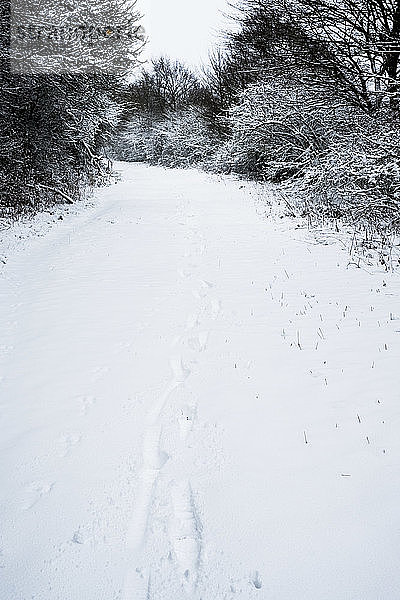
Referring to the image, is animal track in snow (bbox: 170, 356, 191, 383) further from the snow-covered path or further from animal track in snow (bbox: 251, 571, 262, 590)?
animal track in snow (bbox: 251, 571, 262, 590)

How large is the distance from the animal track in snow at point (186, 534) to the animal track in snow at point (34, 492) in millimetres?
928

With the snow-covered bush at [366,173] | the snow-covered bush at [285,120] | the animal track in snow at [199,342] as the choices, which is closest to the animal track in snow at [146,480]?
the animal track in snow at [199,342]

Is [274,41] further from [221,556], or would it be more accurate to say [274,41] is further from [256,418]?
[221,556]

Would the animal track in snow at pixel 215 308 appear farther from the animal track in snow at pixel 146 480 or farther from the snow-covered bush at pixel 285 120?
the snow-covered bush at pixel 285 120

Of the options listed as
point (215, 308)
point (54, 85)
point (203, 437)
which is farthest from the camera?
point (54, 85)

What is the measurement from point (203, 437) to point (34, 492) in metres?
1.33

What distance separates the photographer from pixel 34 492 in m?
2.75

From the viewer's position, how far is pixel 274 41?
11.0 meters

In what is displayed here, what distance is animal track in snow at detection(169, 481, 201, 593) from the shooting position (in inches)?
85.0

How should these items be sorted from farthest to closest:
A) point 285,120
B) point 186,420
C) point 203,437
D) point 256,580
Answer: point 285,120, point 186,420, point 203,437, point 256,580

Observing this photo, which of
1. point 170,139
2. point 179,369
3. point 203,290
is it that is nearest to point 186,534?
point 179,369

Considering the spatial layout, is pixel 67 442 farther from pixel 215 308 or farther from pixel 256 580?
pixel 215 308

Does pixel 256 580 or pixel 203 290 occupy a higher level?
pixel 203 290

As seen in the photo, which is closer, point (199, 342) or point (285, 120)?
point (199, 342)
